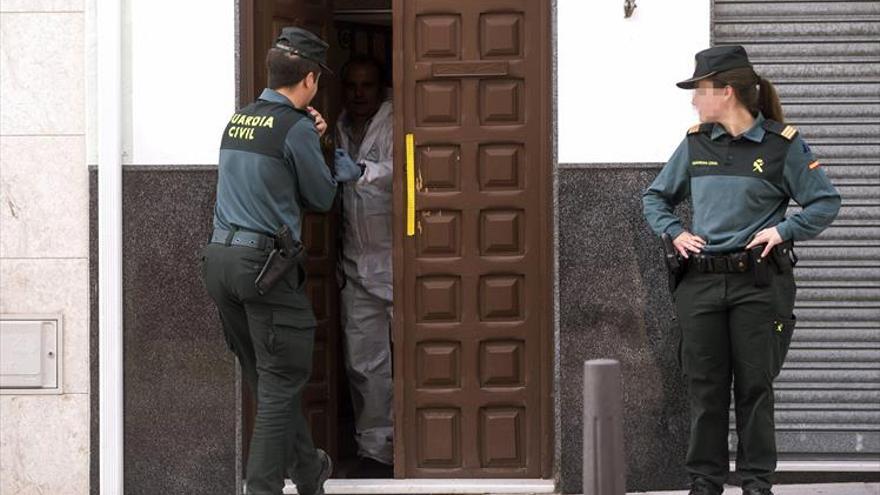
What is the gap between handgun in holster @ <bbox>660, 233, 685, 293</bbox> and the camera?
7.17 meters

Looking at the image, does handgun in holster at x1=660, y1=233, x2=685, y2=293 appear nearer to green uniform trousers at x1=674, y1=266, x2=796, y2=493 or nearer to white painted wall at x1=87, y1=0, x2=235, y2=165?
green uniform trousers at x1=674, y1=266, x2=796, y2=493

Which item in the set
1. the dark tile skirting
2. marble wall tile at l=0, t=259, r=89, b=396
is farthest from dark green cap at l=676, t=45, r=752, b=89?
marble wall tile at l=0, t=259, r=89, b=396

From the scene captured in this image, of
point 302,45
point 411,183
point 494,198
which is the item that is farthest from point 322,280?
point 302,45

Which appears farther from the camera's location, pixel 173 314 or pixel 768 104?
pixel 173 314

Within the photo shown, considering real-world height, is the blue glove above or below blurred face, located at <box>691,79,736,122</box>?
below

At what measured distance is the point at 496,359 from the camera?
8.06 m

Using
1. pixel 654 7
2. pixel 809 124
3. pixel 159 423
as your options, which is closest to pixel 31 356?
pixel 159 423

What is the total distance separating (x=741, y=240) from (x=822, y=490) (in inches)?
58.3

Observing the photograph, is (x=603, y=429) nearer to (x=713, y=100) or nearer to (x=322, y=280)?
(x=713, y=100)

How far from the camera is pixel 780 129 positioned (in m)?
7.05

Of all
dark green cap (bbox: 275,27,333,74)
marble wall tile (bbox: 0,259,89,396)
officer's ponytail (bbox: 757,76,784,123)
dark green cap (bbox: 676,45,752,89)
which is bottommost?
marble wall tile (bbox: 0,259,89,396)

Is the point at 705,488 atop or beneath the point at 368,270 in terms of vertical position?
beneath

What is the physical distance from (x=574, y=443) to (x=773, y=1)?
7.69 feet

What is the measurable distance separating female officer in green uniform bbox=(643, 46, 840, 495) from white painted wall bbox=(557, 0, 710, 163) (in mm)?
505
